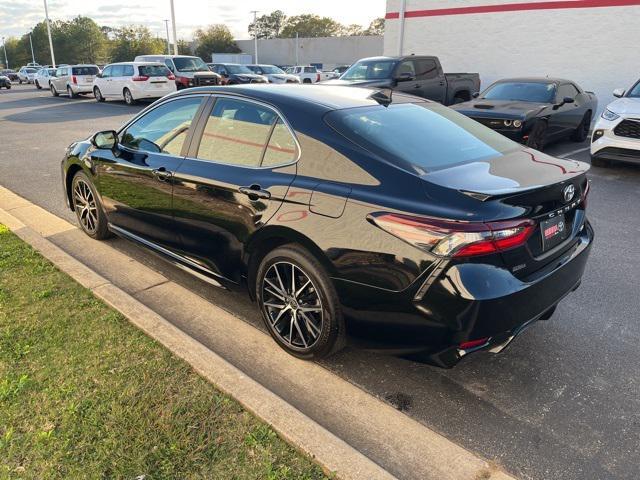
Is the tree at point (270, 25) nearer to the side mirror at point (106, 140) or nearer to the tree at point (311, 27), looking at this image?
the tree at point (311, 27)

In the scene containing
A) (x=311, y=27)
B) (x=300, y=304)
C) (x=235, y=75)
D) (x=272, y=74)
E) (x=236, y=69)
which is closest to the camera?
(x=300, y=304)

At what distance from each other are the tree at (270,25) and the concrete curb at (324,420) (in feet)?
374

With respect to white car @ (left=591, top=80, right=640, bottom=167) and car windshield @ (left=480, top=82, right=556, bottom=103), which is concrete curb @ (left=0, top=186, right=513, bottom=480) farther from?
car windshield @ (left=480, top=82, right=556, bottom=103)

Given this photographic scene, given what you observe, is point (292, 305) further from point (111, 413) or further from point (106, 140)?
point (106, 140)

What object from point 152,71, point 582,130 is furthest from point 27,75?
point 582,130

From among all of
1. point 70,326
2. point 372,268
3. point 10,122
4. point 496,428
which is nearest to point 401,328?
point 372,268

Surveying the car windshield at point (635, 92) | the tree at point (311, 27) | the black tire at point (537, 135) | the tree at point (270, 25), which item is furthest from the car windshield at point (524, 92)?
the tree at point (270, 25)

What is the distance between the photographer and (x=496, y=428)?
8.60 feet

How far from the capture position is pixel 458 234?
237 centimetres

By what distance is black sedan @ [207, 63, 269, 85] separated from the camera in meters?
23.5

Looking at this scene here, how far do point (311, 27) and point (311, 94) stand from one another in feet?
344

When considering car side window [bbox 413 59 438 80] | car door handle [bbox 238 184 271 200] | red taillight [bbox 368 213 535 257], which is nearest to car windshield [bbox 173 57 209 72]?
car side window [bbox 413 59 438 80]

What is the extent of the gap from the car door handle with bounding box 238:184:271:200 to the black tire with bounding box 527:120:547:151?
7.09 meters

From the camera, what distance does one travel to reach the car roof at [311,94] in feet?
10.6
